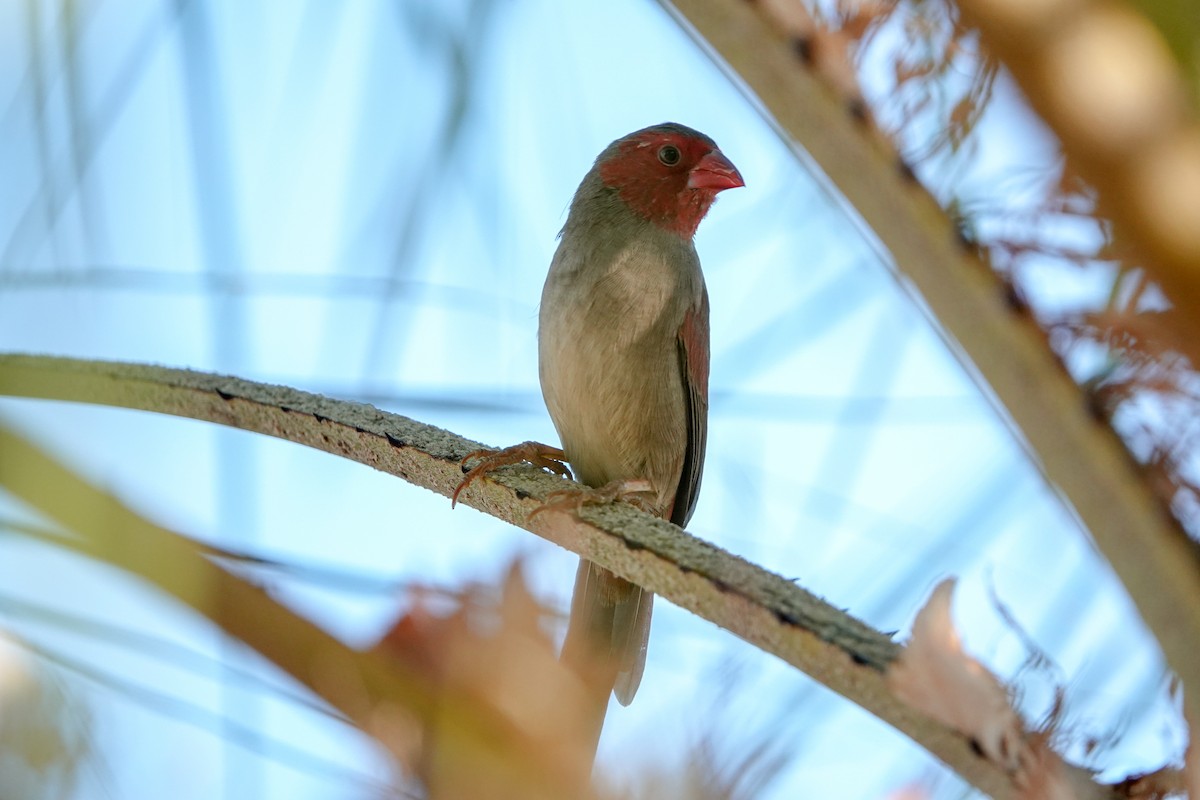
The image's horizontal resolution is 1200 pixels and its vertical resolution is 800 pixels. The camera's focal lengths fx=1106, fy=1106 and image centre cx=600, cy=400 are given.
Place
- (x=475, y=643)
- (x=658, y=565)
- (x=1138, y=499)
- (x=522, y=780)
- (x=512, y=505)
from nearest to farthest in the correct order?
(x=1138, y=499) < (x=522, y=780) < (x=475, y=643) < (x=658, y=565) < (x=512, y=505)

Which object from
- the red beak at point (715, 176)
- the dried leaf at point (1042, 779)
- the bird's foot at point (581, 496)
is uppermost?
the red beak at point (715, 176)

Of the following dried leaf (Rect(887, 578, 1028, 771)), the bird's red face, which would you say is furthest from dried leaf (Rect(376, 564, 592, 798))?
the bird's red face

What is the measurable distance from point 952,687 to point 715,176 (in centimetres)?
300

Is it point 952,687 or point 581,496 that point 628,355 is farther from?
point 952,687

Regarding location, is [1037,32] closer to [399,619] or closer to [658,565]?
[658,565]

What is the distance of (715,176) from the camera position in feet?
12.2

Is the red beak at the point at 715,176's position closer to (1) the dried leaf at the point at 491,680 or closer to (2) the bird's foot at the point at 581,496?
(2) the bird's foot at the point at 581,496

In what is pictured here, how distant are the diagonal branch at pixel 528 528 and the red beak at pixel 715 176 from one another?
156cm

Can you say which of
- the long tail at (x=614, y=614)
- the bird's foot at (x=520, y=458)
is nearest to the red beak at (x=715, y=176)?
the bird's foot at (x=520, y=458)

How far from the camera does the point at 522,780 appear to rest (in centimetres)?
101

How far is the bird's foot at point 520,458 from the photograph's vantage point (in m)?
2.16

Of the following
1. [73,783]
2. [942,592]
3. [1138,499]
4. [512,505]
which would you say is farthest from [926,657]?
[512,505]

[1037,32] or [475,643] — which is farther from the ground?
[1037,32]

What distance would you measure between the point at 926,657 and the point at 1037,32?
19.1 inches
